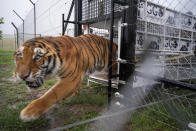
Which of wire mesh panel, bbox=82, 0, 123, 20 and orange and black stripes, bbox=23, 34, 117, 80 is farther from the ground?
wire mesh panel, bbox=82, 0, 123, 20

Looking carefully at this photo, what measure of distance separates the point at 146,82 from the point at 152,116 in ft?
1.15

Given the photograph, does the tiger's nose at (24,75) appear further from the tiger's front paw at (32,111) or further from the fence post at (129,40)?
the fence post at (129,40)

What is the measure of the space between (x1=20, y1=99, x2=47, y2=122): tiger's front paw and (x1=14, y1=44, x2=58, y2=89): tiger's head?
95 millimetres

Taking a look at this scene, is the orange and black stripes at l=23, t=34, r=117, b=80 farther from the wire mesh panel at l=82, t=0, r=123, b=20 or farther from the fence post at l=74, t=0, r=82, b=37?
the fence post at l=74, t=0, r=82, b=37

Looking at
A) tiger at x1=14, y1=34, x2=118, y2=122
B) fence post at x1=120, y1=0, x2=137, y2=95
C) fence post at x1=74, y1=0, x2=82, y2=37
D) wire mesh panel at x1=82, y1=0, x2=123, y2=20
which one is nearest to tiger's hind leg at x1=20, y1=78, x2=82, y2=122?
tiger at x1=14, y1=34, x2=118, y2=122

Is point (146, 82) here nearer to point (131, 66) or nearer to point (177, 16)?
point (131, 66)

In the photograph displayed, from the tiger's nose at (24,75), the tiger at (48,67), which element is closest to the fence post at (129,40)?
the tiger at (48,67)

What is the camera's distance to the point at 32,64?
2.09 feet

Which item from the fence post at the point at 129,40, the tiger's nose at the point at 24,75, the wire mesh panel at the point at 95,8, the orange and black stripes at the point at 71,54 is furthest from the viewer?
the wire mesh panel at the point at 95,8

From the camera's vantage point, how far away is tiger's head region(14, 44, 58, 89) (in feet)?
2.00

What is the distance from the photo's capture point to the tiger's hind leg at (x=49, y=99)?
70 cm

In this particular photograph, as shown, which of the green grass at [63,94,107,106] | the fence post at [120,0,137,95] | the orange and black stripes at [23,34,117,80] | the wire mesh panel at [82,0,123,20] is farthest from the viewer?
the green grass at [63,94,107,106]

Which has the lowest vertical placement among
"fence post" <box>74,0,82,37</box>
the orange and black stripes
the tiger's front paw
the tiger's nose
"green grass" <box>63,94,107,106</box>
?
"green grass" <box>63,94,107,106</box>

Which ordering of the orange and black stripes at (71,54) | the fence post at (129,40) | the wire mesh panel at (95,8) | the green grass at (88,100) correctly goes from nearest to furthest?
the orange and black stripes at (71,54) < the fence post at (129,40) < the wire mesh panel at (95,8) < the green grass at (88,100)
